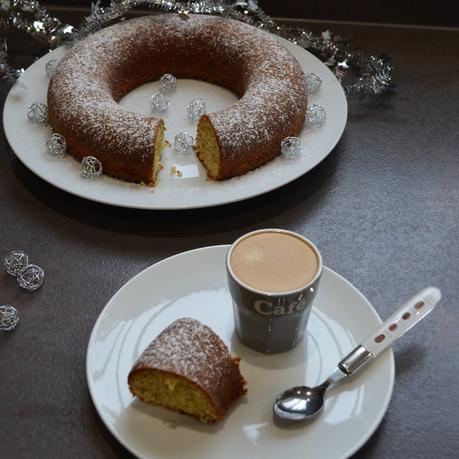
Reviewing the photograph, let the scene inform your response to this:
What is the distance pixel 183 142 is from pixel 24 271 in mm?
412

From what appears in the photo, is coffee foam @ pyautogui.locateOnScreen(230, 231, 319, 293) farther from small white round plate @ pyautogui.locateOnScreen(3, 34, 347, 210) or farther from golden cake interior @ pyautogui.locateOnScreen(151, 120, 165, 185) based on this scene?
golden cake interior @ pyautogui.locateOnScreen(151, 120, 165, 185)

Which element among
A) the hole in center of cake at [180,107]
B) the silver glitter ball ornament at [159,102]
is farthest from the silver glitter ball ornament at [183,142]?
the silver glitter ball ornament at [159,102]

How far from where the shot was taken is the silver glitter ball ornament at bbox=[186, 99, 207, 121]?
1384mm

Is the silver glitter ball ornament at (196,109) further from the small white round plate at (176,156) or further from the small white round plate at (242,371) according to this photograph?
the small white round plate at (242,371)

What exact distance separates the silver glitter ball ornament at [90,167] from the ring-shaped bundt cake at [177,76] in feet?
0.05

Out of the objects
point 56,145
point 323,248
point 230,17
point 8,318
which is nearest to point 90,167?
point 56,145

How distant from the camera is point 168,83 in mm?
1492

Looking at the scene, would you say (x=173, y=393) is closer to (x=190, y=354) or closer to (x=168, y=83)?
(x=190, y=354)

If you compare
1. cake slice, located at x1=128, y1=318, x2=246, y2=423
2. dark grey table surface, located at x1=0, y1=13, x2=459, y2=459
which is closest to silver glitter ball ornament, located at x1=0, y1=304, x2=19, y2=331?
dark grey table surface, located at x1=0, y1=13, x2=459, y2=459

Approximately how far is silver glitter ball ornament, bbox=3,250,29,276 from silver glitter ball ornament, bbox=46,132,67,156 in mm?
262

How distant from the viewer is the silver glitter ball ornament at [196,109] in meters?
1.38

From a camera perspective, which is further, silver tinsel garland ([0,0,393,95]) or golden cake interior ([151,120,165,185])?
silver tinsel garland ([0,0,393,95])

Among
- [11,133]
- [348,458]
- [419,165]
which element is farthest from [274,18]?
[348,458]

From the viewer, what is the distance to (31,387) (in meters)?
0.93
